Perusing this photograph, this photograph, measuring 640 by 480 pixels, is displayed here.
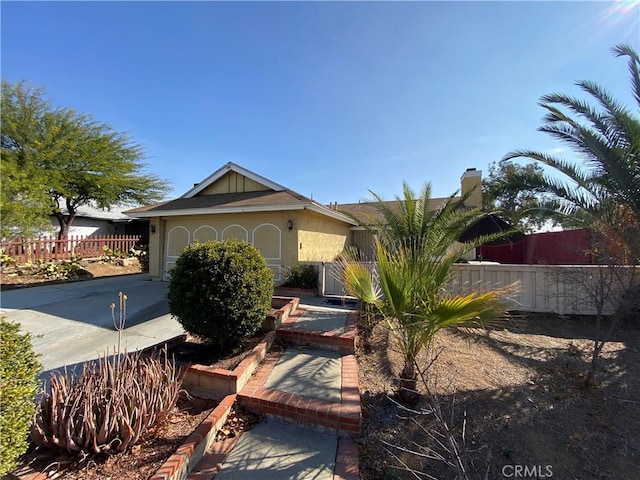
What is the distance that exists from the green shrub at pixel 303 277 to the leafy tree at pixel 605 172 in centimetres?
665

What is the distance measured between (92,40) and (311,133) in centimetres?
803

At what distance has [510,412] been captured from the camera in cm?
356

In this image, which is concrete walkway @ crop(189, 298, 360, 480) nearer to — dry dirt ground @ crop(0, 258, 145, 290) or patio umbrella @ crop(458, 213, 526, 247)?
patio umbrella @ crop(458, 213, 526, 247)

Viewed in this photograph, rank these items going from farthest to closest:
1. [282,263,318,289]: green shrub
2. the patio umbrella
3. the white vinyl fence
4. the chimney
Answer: the chimney, [282,263,318,289]: green shrub, the patio umbrella, the white vinyl fence

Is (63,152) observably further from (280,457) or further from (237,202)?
(280,457)

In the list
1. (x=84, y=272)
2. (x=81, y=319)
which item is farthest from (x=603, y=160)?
(x=84, y=272)

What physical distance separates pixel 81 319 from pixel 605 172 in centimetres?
1159

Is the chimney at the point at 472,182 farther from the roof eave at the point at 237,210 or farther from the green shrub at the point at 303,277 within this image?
the green shrub at the point at 303,277

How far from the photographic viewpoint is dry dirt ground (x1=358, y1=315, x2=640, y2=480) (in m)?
2.79

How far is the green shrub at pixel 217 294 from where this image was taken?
4055 mm

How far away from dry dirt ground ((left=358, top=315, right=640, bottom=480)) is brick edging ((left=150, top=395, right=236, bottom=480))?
5.12ft

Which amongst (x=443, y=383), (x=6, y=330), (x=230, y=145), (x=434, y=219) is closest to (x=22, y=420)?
(x=6, y=330)

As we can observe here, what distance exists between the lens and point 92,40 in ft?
23.5

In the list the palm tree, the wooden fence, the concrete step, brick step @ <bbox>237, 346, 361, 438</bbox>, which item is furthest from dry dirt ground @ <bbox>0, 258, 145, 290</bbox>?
the palm tree
